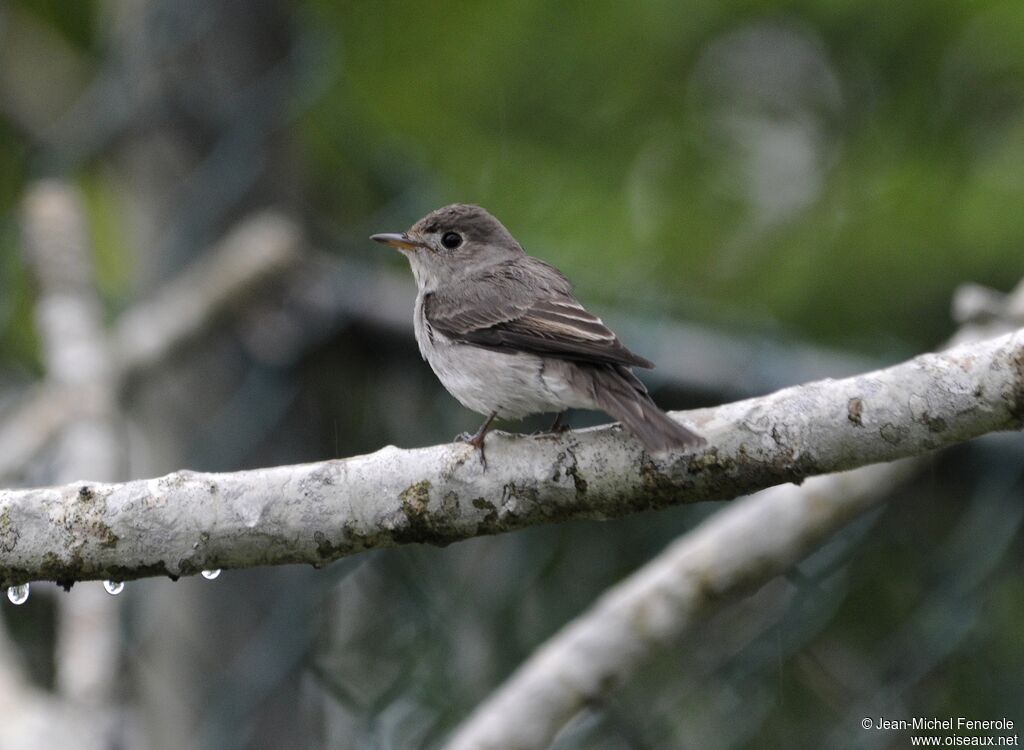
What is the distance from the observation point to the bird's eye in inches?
164

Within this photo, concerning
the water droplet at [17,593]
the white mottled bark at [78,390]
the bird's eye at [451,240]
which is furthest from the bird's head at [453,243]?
the water droplet at [17,593]

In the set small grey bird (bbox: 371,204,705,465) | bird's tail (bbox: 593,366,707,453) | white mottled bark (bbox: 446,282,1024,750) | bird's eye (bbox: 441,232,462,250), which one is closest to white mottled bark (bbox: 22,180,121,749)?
white mottled bark (bbox: 446,282,1024,750)

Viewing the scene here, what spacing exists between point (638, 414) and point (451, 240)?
2015mm

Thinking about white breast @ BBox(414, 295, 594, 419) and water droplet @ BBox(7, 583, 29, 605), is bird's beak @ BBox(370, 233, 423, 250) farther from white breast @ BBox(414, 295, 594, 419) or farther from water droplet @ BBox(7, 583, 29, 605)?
water droplet @ BBox(7, 583, 29, 605)

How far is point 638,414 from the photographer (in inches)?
89.8

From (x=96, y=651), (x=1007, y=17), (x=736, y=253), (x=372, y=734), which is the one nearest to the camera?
(x=96, y=651)

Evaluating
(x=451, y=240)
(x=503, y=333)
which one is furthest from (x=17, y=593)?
(x=451, y=240)

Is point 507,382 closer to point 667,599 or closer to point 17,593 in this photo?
point 667,599

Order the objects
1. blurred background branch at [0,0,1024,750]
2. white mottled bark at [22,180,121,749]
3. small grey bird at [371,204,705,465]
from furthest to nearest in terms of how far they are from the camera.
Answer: blurred background branch at [0,0,1024,750]
white mottled bark at [22,180,121,749]
small grey bird at [371,204,705,465]

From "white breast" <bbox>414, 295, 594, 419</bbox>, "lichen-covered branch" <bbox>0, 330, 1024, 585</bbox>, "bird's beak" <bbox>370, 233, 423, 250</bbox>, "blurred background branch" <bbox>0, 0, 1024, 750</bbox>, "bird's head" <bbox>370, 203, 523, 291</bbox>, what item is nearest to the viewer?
"lichen-covered branch" <bbox>0, 330, 1024, 585</bbox>

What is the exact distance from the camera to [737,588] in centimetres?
333

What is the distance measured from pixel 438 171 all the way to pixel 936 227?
2401 mm

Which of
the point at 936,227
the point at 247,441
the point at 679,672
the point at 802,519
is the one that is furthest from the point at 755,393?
the point at 247,441

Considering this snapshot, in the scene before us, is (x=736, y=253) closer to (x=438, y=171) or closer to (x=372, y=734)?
(x=438, y=171)
